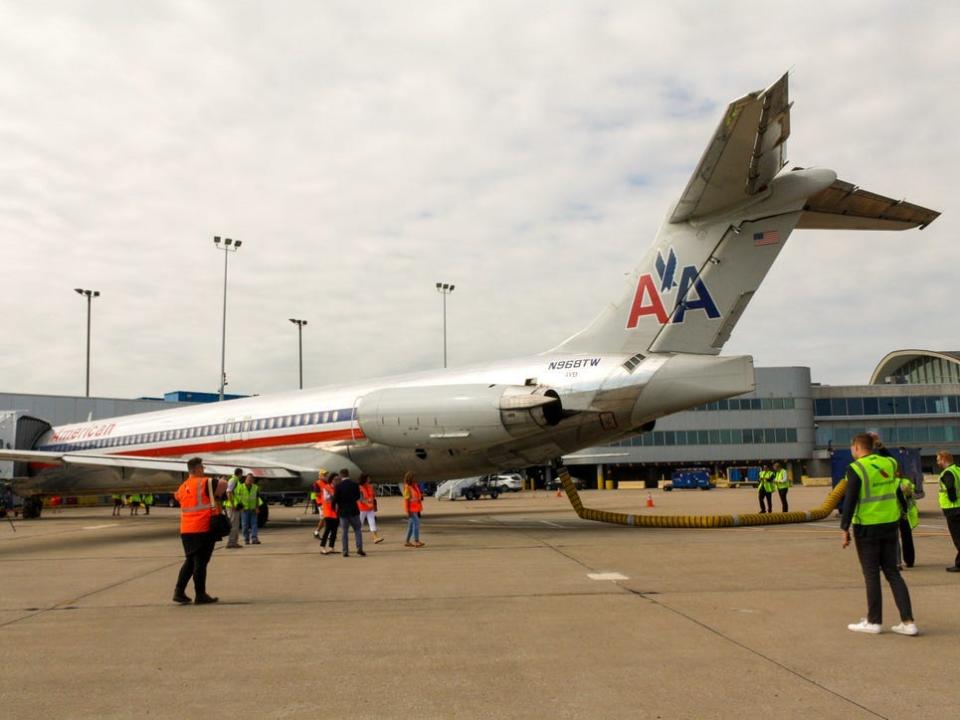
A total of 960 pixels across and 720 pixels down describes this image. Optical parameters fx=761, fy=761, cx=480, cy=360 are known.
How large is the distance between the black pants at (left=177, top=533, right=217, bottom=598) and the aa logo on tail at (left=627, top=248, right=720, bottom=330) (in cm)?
931

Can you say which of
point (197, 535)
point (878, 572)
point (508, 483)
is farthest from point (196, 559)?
point (508, 483)

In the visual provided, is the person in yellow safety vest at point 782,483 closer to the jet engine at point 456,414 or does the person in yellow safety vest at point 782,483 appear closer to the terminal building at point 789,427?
the jet engine at point 456,414

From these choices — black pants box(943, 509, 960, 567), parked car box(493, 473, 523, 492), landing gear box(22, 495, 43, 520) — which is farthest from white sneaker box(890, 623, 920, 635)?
parked car box(493, 473, 523, 492)

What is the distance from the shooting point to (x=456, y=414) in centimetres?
1588

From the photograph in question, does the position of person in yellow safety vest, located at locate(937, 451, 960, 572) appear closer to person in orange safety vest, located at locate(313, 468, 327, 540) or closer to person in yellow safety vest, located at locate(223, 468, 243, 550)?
person in orange safety vest, located at locate(313, 468, 327, 540)

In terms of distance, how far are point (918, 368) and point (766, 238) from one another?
273 ft

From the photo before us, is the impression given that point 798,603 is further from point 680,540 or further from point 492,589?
point 680,540

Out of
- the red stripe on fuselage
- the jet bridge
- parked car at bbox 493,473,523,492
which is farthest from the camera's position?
parked car at bbox 493,473,523,492

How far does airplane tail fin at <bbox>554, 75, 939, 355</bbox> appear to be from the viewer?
512 inches

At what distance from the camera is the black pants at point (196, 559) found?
836 cm

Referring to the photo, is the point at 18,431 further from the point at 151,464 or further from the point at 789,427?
the point at 789,427

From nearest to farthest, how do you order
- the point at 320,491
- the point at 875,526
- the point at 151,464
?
the point at 875,526 < the point at 320,491 < the point at 151,464

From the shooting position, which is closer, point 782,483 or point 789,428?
point 782,483

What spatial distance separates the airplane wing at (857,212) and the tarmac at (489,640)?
557 centimetres
